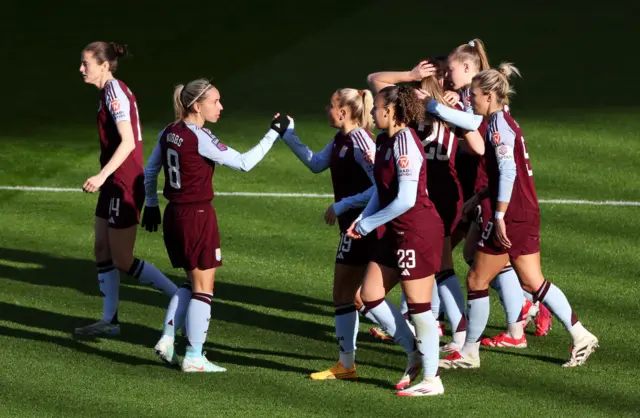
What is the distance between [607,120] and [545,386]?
817 cm

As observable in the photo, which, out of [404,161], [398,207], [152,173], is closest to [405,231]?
[398,207]

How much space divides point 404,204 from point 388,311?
0.75m

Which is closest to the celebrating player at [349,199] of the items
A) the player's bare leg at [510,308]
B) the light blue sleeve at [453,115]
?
the light blue sleeve at [453,115]

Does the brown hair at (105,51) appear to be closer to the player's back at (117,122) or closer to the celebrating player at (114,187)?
the celebrating player at (114,187)

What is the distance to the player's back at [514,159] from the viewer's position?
26.9ft

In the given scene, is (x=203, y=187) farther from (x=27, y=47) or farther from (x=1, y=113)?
(x=27, y=47)

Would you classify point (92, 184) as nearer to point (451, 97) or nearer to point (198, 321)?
point (198, 321)

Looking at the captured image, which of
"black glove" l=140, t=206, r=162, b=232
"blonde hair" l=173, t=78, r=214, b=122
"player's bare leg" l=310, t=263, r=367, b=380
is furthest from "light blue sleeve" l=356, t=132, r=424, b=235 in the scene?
"black glove" l=140, t=206, r=162, b=232

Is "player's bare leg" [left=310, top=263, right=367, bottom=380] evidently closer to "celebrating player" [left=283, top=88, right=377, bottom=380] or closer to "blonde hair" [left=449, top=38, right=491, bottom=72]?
"celebrating player" [left=283, top=88, right=377, bottom=380]

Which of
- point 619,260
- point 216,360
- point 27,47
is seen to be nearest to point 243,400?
point 216,360

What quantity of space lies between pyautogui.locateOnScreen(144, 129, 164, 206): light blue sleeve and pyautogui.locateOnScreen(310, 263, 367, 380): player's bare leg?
1.34 metres

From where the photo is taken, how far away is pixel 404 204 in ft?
24.9

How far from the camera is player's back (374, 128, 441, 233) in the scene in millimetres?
7660

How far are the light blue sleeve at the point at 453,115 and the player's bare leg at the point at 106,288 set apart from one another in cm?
266
